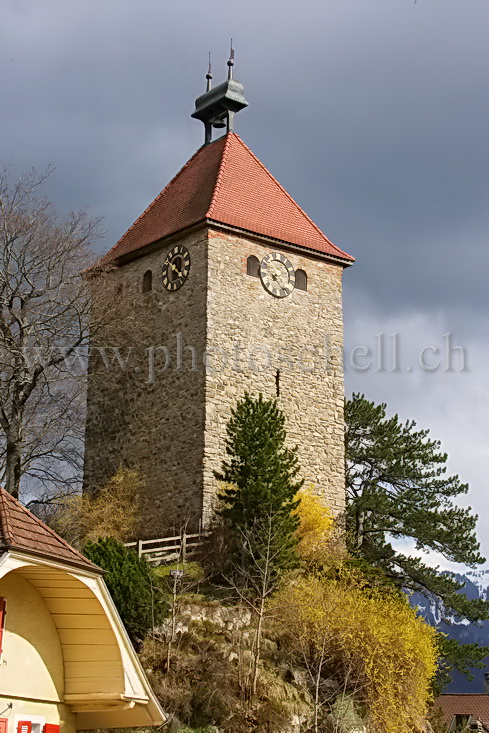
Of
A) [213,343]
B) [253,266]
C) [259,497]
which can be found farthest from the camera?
[253,266]

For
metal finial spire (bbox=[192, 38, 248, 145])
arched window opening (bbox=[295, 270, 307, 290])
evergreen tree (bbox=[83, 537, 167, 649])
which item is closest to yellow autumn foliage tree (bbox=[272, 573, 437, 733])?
evergreen tree (bbox=[83, 537, 167, 649])

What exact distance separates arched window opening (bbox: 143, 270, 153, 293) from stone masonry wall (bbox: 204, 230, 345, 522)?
2.40 metres

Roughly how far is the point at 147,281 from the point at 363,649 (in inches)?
493

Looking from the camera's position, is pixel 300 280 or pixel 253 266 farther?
pixel 300 280

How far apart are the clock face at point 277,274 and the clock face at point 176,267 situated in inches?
77.4

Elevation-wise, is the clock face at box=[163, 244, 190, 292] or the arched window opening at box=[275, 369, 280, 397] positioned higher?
the clock face at box=[163, 244, 190, 292]

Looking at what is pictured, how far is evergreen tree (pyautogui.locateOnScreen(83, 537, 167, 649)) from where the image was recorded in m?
19.5

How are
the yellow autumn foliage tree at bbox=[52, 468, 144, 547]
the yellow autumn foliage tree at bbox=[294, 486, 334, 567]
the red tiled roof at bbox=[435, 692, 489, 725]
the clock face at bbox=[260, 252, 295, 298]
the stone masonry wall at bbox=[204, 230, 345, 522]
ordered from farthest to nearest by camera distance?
the red tiled roof at bbox=[435, 692, 489, 725] < the clock face at bbox=[260, 252, 295, 298] < the stone masonry wall at bbox=[204, 230, 345, 522] < the yellow autumn foliage tree at bbox=[52, 468, 144, 547] < the yellow autumn foliage tree at bbox=[294, 486, 334, 567]

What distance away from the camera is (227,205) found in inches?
1144

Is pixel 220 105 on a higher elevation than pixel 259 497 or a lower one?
higher

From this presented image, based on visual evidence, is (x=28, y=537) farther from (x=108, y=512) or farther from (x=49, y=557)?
(x=108, y=512)

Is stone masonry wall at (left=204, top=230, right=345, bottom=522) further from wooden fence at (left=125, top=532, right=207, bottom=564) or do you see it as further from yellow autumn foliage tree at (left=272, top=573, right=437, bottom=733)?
yellow autumn foliage tree at (left=272, top=573, right=437, bottom=733)

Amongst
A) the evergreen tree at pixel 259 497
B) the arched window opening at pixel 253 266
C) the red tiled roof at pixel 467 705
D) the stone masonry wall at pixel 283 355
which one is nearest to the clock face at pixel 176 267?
the stone masonry wall at pixel 283 355

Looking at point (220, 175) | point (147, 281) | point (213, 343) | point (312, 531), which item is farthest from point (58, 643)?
point (220, 175)
